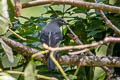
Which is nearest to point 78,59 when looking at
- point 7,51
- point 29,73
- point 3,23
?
point 7,51

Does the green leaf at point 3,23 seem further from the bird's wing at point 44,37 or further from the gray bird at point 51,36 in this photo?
the bird's wing at point 44,37

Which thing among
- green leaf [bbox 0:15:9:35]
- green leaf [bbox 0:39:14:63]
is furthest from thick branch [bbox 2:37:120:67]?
green leaf [bbox 0:15:9:35]

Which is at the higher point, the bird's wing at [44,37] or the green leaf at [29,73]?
the green leaf at [29,73]

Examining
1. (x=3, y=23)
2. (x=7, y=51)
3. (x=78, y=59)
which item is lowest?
(x=78, y=59)

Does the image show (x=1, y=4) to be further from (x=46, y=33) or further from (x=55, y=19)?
(x=55, y=19)

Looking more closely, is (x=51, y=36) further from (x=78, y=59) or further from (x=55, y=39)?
(x=78, y=59)

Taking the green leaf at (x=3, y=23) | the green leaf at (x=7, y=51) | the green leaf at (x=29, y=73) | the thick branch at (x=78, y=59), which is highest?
the green leaf at (x=3, y=23)

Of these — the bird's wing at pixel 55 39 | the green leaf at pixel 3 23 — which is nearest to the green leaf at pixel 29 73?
the green leaf at pixel 3 23

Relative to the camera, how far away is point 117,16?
242 centimetres

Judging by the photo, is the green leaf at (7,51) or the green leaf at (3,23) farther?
the green leaf at (7,51)

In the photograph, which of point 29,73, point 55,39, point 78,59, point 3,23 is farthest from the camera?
point 55,39

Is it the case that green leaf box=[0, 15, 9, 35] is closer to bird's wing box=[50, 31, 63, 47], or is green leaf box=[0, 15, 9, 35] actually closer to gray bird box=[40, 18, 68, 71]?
gray bird box=[40, 18, 68, 71]

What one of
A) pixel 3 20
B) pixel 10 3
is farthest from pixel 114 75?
pixel 3 20

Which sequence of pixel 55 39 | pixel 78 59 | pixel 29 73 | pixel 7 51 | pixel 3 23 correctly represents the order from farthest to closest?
1. pixel 55 39
2. pixel 78 59
3. pixel 7 51
4. pixel 3 23
5. pixel 29 73
